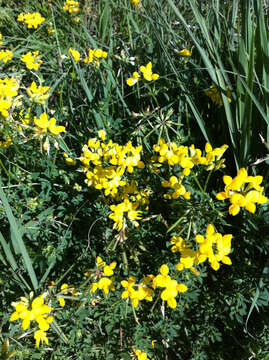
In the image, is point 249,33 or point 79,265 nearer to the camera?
point 249,33

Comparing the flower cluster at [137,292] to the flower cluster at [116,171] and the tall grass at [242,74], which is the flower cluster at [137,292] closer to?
the flower cluster at [116,171]

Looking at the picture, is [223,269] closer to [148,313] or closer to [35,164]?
[148,313]

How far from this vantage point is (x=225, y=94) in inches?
77.7

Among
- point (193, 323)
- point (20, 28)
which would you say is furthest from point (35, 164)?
A: point (20, 28)

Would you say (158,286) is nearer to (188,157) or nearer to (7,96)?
(188,157)

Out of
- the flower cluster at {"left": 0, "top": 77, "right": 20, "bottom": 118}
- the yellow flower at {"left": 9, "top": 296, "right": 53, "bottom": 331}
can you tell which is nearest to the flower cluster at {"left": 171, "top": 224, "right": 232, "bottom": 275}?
the yellow flower at {"left": 9, "top": 296, "right": 53, "bottom": 331}

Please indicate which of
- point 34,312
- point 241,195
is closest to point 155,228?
point 241,195

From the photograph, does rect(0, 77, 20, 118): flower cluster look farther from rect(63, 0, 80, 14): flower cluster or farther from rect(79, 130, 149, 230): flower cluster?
rect(63, 0, 80, 14): flower cluster

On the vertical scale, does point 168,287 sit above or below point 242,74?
below

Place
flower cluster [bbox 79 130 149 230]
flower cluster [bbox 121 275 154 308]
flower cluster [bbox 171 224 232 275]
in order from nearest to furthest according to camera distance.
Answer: flower cluster [bbox 171 224 232 275], flower cluster [bbox 121 275 154 308], flower cluster [bbox 79 130 149 230]

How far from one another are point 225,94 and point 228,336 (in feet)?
5.40

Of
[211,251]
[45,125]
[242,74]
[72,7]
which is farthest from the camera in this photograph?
[72,7]

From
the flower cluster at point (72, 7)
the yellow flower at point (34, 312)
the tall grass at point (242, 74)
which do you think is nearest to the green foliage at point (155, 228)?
the tall grass at point (242, 74)

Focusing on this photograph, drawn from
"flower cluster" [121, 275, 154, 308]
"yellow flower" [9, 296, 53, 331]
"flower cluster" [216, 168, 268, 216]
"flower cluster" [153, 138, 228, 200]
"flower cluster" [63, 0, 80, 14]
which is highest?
"flower cluster" [63, 0, 80, 14]
